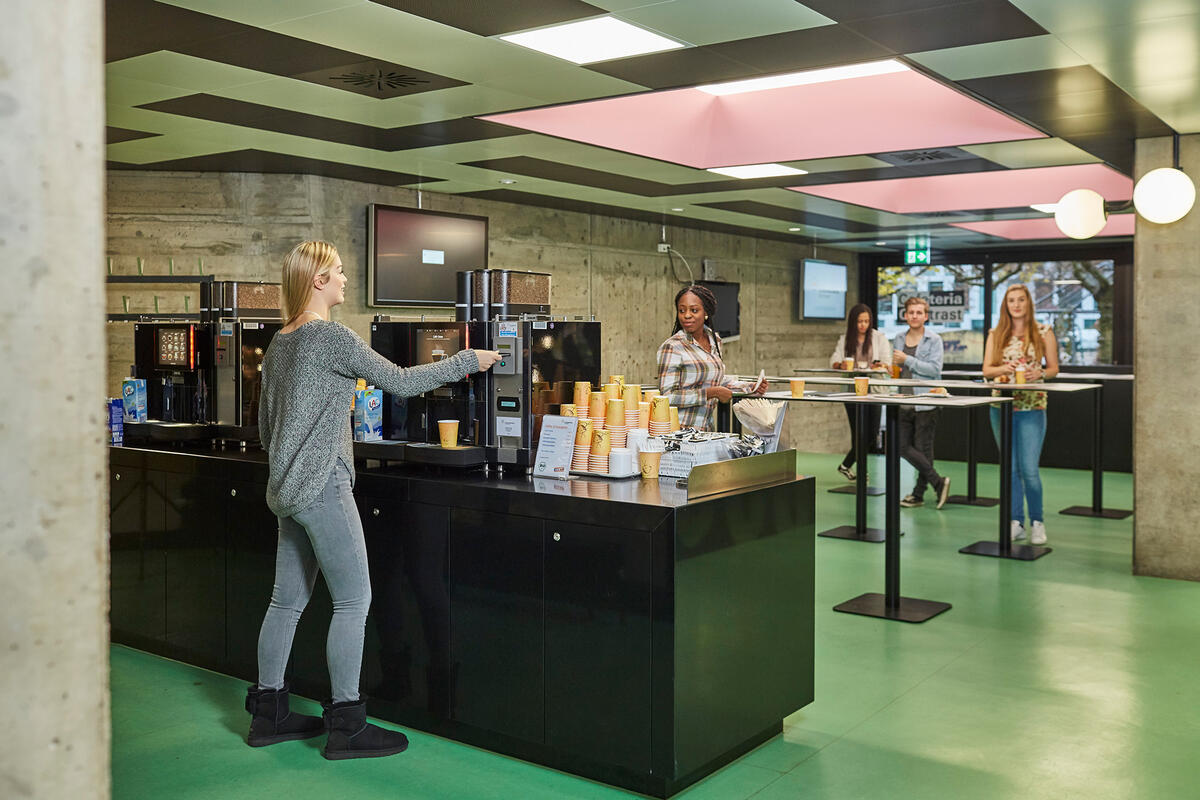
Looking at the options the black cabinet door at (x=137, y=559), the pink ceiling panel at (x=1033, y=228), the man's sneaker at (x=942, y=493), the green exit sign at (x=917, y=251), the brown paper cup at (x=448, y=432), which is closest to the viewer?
the brown paper cup at (x=448, y=432)

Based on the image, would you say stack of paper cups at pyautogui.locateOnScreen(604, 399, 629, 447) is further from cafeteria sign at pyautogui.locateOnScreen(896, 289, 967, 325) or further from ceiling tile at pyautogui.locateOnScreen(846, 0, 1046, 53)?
cafeteria sign at pyautogui.locateOnScreen(896, 289, 967, 325)

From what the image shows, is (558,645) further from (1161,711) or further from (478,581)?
(1161,711)

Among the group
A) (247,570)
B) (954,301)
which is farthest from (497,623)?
(954,301)

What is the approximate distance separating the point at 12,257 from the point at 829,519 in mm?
7633

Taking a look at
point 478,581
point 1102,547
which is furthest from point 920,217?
point 478,581

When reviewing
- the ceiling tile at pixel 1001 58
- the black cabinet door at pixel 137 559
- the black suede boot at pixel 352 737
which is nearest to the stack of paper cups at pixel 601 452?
the black suede boot at pixel 352 737

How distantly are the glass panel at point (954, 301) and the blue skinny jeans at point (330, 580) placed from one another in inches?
458

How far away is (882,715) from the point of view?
3959 mm

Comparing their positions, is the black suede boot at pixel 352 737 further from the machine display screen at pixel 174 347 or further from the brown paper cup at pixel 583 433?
the machine display screen at pixel 174 347

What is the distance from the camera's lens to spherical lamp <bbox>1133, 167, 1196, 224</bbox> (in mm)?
5805

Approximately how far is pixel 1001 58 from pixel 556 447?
2.60 metres

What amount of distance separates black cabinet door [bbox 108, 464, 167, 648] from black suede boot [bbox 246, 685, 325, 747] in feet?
3.90

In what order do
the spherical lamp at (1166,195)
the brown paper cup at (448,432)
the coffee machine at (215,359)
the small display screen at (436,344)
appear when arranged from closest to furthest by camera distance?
the brown paper cup at (448,432) → the small display screen at (436,344) → the coffee machine at (215,359) → the spherical lamp at (1166,195)

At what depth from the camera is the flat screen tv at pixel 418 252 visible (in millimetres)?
8203
